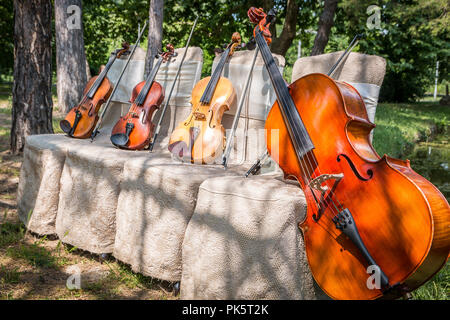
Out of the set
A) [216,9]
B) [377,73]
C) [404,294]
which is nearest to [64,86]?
[216,9]

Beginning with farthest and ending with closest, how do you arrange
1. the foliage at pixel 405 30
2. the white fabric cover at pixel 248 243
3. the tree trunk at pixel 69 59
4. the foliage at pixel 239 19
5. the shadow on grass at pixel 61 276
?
the foliage at pixel 239 19, the foliage at pixel 405 30, the tree trunk at pixel 69 59, the shadow on grass at pixel 61 276, the white fabric cover at pixel 248 243

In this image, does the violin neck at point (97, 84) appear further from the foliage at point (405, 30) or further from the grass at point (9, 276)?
the foliage at point (405, 30)

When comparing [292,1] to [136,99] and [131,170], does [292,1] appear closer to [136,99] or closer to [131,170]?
[136,99]

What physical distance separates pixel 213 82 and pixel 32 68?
83.1 inches

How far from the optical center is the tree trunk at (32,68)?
3.73 meters

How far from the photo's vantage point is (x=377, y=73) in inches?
88.8

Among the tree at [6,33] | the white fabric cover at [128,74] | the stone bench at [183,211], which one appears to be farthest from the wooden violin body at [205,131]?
the tree at [6,33]

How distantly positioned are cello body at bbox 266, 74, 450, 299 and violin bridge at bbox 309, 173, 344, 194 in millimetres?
13

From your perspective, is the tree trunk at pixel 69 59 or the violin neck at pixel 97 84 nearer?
the violin neck at pixel 97 84

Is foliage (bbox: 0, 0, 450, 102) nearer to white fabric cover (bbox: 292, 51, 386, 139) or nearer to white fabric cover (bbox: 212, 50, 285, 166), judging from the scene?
white fabric cover (bbox: 212, 50, 285, 166)

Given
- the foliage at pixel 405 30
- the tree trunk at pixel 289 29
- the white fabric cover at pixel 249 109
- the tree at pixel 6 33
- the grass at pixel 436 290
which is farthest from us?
the tree at pixel 6 33

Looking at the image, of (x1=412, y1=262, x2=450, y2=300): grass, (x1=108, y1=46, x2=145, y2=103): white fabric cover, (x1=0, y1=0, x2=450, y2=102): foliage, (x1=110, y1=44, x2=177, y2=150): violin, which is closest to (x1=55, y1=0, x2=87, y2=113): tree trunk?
(x1=0, y1=0, x2=450, y2=102): foliage

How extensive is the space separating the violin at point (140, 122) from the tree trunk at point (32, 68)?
1403 millimetres
